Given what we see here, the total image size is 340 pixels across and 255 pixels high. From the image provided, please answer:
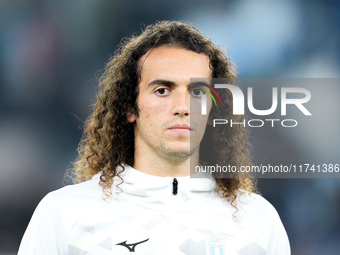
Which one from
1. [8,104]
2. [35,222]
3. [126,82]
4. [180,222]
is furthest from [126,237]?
[8,104]

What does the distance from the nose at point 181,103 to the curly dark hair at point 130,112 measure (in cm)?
28

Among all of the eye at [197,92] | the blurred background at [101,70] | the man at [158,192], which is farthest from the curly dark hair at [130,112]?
the blurred background at [101,70]

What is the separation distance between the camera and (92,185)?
8.37 ft

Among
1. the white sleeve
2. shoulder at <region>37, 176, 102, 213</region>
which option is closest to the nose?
shoulder at <region>37, 176, 102, 213</region>

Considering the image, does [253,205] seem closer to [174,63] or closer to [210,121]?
[210,121]

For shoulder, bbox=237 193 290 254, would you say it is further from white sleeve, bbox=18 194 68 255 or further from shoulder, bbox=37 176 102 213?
white sleeve, bbox=18 194 68 255

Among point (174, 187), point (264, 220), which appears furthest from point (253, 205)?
point (174, 187)

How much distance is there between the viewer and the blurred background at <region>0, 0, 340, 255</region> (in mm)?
5859

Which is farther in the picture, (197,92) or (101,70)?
(101,70)

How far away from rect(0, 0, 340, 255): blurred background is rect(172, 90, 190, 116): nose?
3.39 meters

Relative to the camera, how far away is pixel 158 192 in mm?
2479

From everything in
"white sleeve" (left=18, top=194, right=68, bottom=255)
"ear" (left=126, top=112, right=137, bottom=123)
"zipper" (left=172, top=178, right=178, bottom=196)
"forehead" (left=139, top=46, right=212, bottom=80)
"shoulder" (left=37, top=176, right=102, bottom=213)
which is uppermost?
"forehead" (left=139, top=46, right=212, bottom=80)

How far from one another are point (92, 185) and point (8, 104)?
3.98 metres

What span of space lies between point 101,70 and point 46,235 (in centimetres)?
427
